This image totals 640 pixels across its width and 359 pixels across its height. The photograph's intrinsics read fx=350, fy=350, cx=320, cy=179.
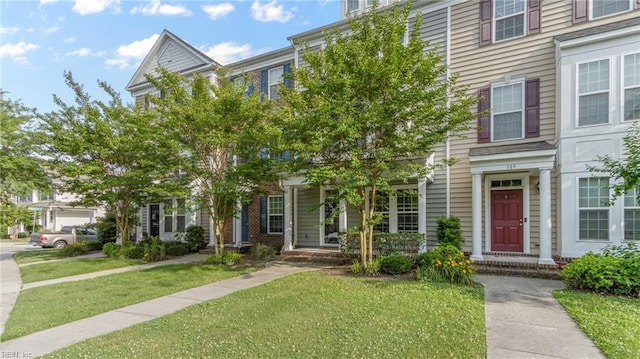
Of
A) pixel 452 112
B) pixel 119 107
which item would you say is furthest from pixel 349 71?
pixel 119 107

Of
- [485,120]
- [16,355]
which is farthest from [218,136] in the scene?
[485,120]

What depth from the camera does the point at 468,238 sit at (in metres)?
10.3

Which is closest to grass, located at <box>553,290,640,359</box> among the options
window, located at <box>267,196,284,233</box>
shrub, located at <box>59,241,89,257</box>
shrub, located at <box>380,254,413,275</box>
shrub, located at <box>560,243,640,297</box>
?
shrub, located at <box>560,243,640,297</box>

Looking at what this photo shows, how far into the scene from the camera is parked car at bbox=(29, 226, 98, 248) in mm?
19750

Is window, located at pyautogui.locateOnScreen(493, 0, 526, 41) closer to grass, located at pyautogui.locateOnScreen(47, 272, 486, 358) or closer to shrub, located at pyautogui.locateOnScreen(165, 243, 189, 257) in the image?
grass, located at pyautogui.locateOnScreen(47, 272, 486, 358)

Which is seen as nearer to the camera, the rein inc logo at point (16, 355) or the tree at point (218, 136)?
the rein inc logo at point (16, 355)

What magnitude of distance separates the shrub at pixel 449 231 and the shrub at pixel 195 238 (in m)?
10.1

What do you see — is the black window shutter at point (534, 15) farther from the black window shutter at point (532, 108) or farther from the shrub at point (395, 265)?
the shrub at point (395, 265)

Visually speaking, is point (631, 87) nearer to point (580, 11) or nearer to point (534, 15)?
point (580, 11)

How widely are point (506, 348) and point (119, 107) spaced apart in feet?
45.8

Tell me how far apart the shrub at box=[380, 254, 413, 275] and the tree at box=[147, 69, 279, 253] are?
13.6 ft

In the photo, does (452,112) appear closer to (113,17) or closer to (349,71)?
(349,71)

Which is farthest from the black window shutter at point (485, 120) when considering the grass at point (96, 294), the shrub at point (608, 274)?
the grass at point (96, 294)

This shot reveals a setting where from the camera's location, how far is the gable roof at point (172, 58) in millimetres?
16156
